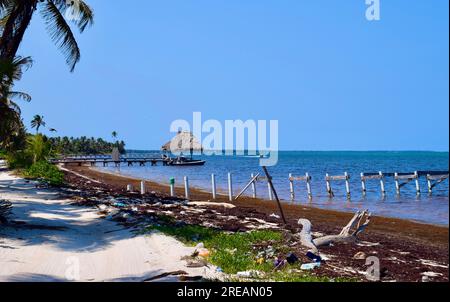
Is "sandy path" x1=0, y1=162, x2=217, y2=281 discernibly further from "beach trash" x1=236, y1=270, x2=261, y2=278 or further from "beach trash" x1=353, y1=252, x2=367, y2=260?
"beach trash" x1=353, y1=252, x2=367, y2=260

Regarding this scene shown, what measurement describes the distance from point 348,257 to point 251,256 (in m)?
1.84

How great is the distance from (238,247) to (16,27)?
9.52m

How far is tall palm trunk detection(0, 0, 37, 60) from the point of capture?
12.7 m

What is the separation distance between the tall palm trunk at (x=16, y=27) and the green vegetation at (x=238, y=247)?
6530 millimetres

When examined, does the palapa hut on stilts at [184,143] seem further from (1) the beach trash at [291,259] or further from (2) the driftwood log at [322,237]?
(1) the beach trash at [291,259]

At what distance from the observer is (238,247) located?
29.4ft

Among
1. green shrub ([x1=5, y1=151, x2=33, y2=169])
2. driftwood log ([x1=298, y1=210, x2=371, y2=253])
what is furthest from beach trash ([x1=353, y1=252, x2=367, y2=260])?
green shrub ([x1=5, y1=151, x2=33, y2=169])

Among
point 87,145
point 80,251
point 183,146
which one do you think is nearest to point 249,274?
point 80,251

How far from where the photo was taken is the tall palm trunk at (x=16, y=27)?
12703mm

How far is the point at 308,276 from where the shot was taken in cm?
675

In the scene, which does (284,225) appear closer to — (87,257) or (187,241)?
(187,241)

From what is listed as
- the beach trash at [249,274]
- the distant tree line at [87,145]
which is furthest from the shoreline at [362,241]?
the distant tree line at [87,145]

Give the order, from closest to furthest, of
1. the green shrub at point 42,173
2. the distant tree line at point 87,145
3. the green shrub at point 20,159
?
the green shrub at point 42,173
the green shrub at point 20,159
the distant tree line at point 87,145
